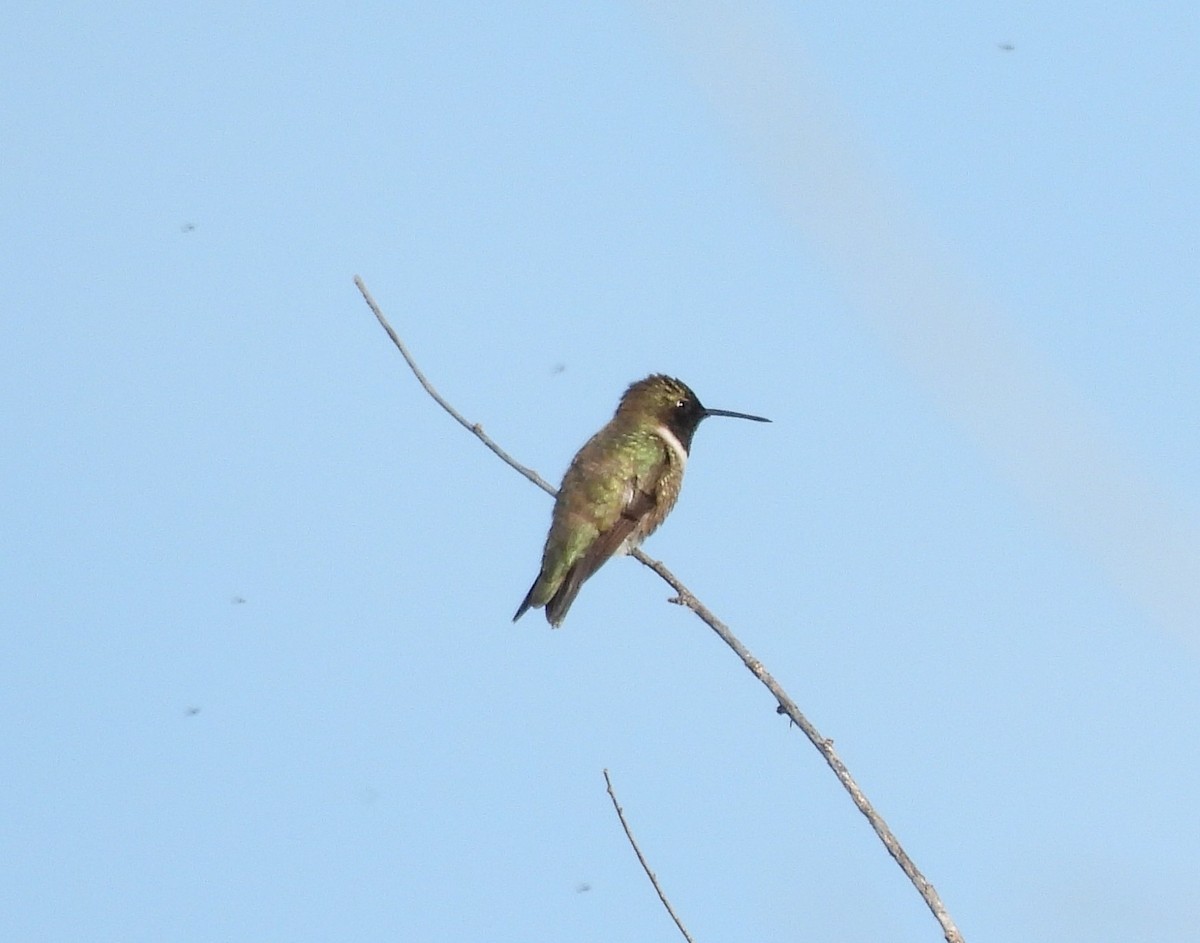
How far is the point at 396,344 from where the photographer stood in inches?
264

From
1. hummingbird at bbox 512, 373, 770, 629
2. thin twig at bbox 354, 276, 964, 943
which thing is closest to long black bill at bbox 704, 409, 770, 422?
hummingbird at bbox 512, 373, 770, 629

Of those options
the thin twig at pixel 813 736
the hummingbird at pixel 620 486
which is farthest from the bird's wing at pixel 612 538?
the thin twig at pixel 813 736

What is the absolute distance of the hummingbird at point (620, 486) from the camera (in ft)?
35.7

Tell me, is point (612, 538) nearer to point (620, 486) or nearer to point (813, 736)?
point (620, 486)

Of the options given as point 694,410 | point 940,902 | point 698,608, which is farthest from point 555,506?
point 940,902

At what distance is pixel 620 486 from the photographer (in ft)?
37.1

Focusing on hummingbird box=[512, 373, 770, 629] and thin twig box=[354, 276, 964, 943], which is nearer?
thin twig box=[354, 276, 964, 943]

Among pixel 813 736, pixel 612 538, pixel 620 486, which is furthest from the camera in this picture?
pixel 620 486

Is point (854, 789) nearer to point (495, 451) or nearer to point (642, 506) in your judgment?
point (495, 451)

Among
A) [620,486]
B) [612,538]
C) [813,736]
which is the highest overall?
[620,486]

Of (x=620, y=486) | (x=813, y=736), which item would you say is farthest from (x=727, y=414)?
(x=813, y=736)

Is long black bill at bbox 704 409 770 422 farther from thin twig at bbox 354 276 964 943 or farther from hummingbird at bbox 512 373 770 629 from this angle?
thin twig at bbox 354 276 964 943

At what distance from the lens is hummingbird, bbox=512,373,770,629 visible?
10.9m

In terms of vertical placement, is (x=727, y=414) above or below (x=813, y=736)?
above
